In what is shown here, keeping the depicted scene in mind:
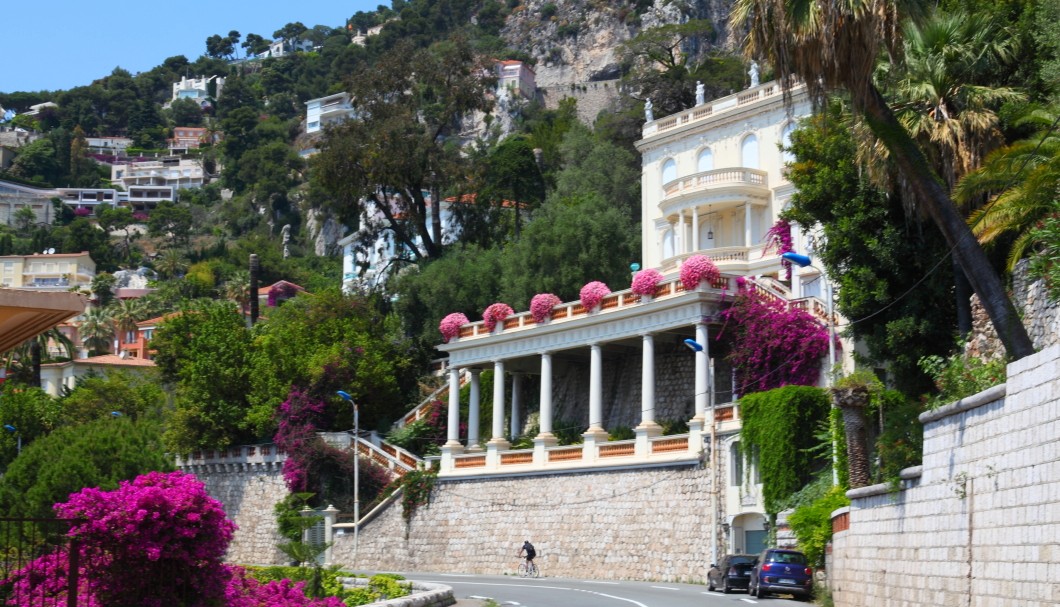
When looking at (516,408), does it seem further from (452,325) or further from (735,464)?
(735,464)

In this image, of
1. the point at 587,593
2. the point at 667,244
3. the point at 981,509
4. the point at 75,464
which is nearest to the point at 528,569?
the point at 587,593

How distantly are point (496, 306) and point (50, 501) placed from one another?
56.9ft

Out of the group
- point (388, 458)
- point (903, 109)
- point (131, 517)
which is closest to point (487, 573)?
point (388, 458)

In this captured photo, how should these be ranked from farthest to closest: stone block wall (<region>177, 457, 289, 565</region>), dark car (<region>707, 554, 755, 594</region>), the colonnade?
1. stone block wall (<region>177, 457, 289, 565</region>)
2. the colonnade
3. dark car (<region>707, 554, 755, 594</region>)

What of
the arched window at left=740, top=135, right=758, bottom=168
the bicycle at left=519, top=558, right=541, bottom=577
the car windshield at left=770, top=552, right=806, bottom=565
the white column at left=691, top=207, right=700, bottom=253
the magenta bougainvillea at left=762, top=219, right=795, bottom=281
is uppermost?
the arched window at left=740, top=135, right=758, bottom=168

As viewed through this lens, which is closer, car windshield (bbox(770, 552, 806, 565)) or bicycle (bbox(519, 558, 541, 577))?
car windshield (bbox(770, 552, 806, 565))

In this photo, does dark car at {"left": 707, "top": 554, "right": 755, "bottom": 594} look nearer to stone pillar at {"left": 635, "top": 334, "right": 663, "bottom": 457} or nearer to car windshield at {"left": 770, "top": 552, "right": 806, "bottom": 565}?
car windshield at {"left": 770, "top": 552, "right": 806, "bottom": 565}

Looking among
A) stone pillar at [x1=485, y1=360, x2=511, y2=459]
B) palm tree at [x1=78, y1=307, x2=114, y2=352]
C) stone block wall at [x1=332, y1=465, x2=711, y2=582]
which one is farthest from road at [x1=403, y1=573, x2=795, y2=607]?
palm tree at [x1=78, y1=307, x2=114, y2=352]

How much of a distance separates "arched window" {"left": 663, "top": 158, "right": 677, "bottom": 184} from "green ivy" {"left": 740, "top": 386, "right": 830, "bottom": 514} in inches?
995

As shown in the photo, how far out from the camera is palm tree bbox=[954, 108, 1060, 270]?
25109 mm

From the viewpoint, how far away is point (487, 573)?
158 feet

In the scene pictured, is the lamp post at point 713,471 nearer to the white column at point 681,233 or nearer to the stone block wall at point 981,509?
the white column at point 681,233

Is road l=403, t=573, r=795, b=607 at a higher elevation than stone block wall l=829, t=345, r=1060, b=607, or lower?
lower

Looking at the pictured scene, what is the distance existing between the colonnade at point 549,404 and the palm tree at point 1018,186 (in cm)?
1619
